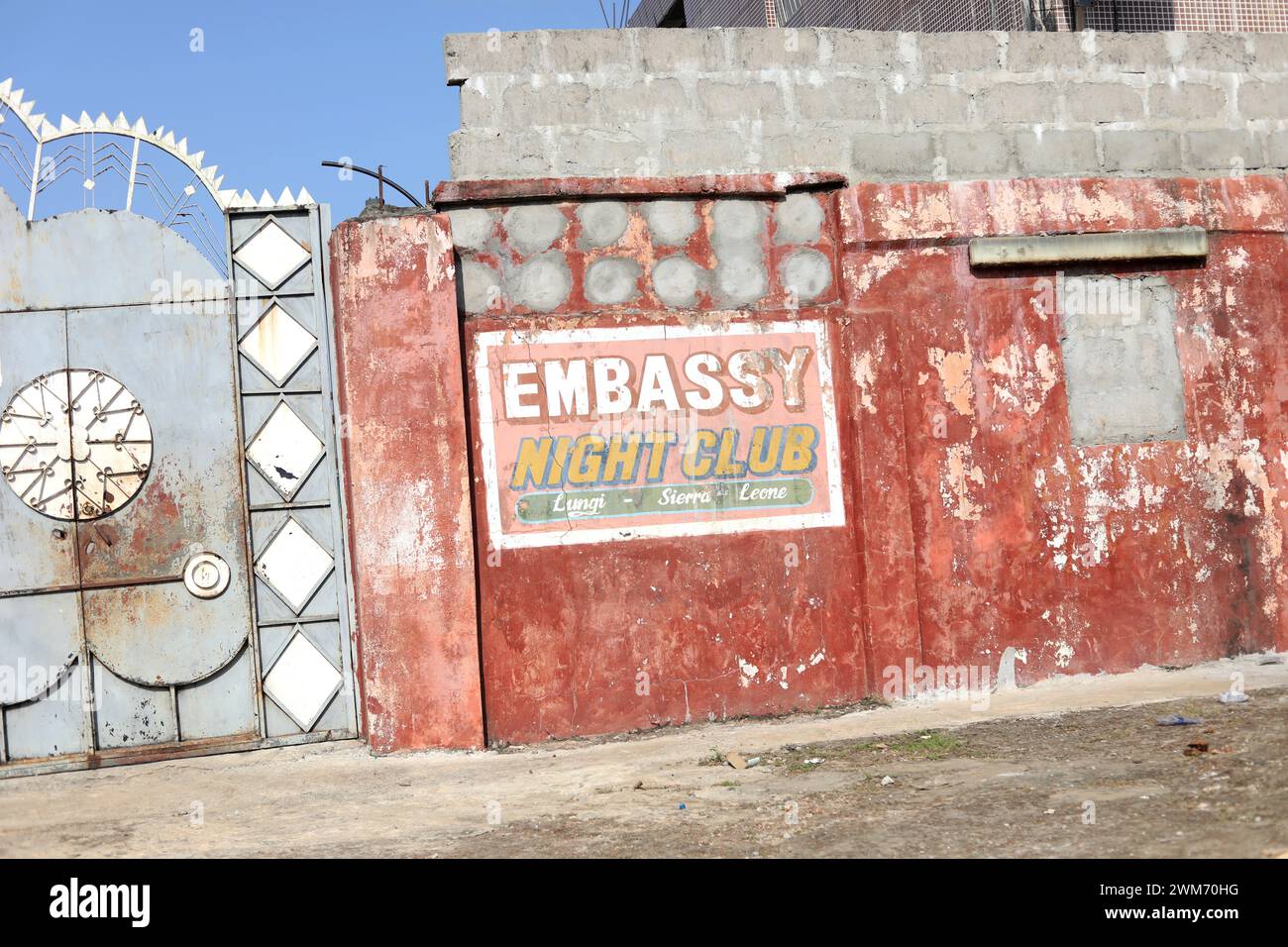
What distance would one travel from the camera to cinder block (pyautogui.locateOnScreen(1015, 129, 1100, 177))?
7562 mm

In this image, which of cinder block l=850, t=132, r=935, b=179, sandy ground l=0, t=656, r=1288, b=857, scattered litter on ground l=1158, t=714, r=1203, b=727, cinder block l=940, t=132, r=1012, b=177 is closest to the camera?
sandy ground l=0, t=656, r=1288, b=857

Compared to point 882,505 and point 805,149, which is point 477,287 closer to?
point 805,149

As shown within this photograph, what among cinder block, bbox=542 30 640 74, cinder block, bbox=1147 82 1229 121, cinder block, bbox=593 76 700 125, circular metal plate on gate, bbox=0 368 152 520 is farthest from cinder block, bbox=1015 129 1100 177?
circular metal plate on gate, bbox=0 368 152 520

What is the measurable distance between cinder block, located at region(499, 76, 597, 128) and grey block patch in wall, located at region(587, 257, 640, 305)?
0.80 metres

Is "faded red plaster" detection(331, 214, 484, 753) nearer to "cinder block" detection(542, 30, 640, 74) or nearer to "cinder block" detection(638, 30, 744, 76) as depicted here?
"cinder block" detection(542, 30, 640, 74)

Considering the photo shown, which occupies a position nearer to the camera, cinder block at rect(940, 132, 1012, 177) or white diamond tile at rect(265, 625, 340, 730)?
white diamond tile at rect(265, 625, 340, 730)

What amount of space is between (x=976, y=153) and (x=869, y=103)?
2.30 ft

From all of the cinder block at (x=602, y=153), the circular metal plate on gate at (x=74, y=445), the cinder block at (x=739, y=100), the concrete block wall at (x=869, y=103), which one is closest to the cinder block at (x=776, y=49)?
the concrete block wall at (x=869, y=103)

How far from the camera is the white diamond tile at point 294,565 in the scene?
6773 millimetres

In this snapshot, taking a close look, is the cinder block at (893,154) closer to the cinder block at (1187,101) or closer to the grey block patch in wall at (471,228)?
the cinder block at (1187,101)

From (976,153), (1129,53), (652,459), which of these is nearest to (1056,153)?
(976,153)

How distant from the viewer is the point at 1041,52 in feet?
25.0
